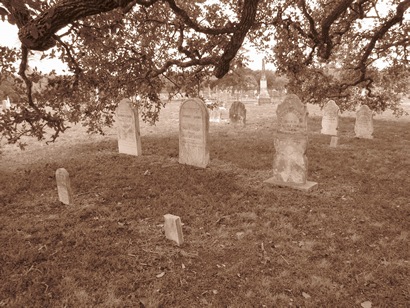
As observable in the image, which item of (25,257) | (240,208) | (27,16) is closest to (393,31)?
(240,208)

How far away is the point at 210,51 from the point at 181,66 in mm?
1018

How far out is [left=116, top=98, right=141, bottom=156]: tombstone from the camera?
30.7 ft

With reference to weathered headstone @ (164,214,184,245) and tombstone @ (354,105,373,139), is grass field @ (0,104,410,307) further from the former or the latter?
tombstone @ (354,105,373,139)

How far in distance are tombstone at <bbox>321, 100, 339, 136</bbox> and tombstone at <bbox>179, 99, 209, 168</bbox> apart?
7436 millimetres

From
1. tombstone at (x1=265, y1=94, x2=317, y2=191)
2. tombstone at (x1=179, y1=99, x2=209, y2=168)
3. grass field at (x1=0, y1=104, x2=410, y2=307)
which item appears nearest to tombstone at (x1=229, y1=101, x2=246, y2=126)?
grass field at (x1=0, y1=104, x2=410, y2=307)

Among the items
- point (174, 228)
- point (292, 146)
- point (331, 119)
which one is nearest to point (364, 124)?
point (331, 119)

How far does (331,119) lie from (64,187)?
1137cm

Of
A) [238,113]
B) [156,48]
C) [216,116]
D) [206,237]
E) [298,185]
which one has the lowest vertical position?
[206,237]

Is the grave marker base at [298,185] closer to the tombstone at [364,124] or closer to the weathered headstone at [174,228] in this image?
the weathered headstone at [174,228]

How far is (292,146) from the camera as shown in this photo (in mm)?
6809

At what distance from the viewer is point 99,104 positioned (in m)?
9.50

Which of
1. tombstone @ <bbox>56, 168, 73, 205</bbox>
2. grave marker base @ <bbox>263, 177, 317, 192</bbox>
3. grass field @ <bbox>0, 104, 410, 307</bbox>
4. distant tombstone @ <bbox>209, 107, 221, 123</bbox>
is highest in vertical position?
distant tombstone @ <bbox>209, 107, 221, 123</bbox>

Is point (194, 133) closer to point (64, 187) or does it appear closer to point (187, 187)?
point (187, 187)

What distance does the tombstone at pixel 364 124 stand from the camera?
39.8ft
